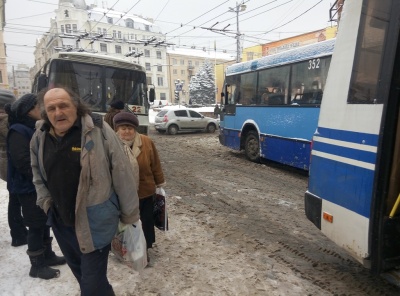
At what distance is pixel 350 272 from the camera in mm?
3291

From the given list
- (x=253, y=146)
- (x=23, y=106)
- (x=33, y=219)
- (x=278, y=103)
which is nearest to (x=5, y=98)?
(x=23, y=106)

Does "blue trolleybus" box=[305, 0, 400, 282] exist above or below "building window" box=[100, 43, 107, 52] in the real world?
below

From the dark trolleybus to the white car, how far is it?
27.8 feet

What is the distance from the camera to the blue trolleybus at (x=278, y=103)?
684 centimetres

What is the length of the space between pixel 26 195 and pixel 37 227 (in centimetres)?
34

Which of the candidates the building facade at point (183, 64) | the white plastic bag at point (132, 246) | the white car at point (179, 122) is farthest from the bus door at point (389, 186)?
the building facade at point (183, 64)

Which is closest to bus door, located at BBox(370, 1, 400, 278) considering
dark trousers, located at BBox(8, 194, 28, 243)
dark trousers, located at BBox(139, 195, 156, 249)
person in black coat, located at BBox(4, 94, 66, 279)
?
dark trousers, located at BBox(139, 195, 156, 249)

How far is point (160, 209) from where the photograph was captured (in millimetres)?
3453

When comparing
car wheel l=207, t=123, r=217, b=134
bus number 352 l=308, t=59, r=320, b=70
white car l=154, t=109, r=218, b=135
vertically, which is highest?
bus number 352 l=308, t=59, r=320, b=70

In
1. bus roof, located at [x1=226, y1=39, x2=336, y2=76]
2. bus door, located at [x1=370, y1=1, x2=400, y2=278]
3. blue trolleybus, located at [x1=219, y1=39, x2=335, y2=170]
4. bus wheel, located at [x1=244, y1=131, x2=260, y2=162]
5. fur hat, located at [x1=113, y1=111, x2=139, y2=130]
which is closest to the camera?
bus door, located at [x1=370, y1=1, x2=400, y2=278]

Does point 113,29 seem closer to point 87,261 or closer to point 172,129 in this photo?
point 172,129

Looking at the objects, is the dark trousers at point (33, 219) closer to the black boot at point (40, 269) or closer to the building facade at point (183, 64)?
the black boot at point (40, 269)

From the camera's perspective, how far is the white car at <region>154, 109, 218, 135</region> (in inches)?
695

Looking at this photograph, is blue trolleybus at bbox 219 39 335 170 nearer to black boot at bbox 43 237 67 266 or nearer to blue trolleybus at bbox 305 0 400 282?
blue trolleybus at bbox 305 0 400 282
